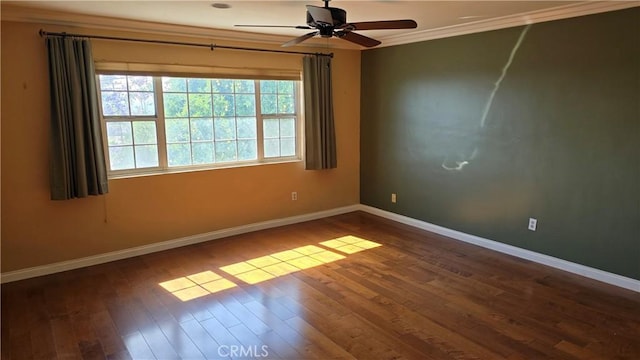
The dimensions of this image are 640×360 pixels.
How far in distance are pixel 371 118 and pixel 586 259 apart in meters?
2.98

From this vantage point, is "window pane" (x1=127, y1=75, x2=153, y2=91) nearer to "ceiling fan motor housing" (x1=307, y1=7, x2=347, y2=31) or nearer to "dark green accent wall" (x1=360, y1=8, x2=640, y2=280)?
"ceiling fan motor housing" (x1=307, y1=7, x2=347, y2=31)

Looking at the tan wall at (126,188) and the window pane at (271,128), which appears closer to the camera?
the tan wall at (126,188)

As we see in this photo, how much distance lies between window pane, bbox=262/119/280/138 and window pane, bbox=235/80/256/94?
389 millimetres

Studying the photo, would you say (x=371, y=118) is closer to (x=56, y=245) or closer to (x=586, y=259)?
(x=586, y=259)

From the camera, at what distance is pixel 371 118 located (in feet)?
18.6

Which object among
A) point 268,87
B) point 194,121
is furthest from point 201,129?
point 268,87

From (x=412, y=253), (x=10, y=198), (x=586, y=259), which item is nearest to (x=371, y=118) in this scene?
(x=412, y=253)

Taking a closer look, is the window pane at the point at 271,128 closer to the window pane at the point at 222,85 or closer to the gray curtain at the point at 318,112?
the gray curtain at the point at 318,112

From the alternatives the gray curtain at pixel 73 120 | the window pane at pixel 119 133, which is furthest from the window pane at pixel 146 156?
the gray curtain at pixel 73 120

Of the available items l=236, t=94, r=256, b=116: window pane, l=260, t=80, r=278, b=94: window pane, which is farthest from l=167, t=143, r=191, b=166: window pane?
l=260, t=80, r=278, b=94: window pane

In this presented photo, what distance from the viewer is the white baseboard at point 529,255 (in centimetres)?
351

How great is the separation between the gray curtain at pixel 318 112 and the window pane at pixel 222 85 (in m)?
0.92

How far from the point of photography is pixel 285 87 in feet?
17.1

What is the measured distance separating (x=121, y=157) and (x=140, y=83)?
0.75 metres
